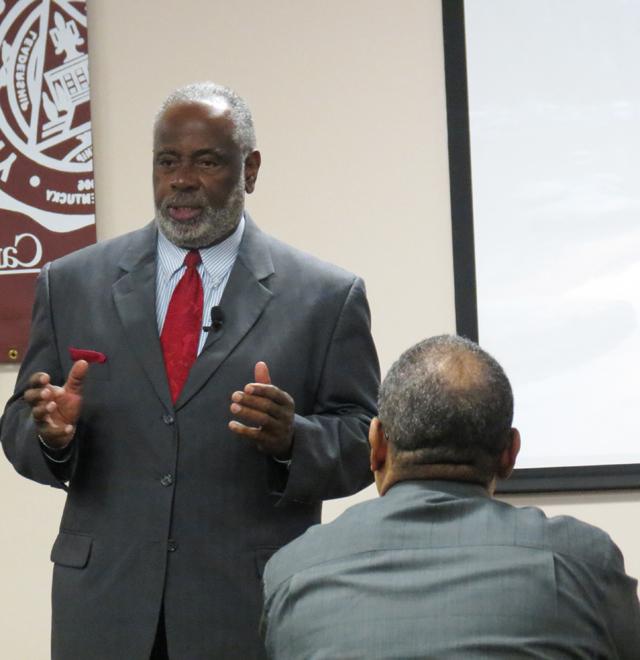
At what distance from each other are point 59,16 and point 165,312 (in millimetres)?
1935

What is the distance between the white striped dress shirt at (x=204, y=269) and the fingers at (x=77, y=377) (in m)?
0.21

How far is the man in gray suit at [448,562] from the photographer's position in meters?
1.35

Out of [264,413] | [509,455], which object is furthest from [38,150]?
[509,455]

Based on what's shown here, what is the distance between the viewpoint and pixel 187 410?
7.17 ft

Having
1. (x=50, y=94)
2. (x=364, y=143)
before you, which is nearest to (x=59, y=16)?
(x=50, y=94)

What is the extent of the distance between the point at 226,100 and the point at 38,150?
175 cm

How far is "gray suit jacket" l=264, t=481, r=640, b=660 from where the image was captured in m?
1.35

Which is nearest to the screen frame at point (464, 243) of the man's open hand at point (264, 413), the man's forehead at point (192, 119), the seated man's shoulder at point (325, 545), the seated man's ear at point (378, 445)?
the man's forehead at point (192, 119)

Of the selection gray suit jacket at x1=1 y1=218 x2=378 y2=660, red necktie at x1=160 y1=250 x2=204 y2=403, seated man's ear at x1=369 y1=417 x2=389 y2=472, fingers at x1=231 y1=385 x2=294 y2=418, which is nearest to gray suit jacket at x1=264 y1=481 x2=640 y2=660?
seated man's ear at x1=369 y1=417 x2=389 y2=472

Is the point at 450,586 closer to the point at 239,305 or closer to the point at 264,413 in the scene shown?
the point at 264,413

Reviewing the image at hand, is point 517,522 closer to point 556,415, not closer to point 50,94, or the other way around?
point 556,415

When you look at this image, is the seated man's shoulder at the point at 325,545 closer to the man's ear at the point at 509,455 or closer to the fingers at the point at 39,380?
the man's ear at the point at 509,455

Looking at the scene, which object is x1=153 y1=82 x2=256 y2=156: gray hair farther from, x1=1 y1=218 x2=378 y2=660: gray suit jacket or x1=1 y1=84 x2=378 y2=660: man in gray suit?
x1=1 y1=218 x2=378 y2=660: gray suit jacket

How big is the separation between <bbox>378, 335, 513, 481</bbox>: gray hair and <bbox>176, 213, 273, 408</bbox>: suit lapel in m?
0.69
